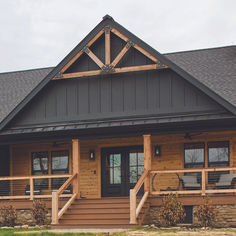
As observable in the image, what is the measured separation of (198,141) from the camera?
1966cm

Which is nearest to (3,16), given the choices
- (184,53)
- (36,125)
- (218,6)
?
(218,6)

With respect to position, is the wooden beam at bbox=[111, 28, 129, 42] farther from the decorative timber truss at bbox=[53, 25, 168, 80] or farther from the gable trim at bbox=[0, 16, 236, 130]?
the gable trim at bbox=[0, 16, 236, 130]

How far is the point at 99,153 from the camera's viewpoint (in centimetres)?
2089

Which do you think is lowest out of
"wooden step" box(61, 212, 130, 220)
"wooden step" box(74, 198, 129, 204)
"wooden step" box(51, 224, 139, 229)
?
"wooden step" box(51, 224, 139, 229)

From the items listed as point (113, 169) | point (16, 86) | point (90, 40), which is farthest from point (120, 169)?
point (16, 86)

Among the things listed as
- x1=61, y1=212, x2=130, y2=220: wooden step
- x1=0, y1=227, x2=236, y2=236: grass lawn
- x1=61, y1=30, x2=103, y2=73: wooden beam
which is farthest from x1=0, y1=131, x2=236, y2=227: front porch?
x1=61, y1=30, x2=103, y2=73: wooden beam

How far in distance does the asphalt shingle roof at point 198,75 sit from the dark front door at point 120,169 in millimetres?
3760

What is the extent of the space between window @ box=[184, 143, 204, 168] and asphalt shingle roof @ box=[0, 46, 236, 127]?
215 cm

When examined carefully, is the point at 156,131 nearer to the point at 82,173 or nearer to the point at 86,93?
the point at 86,93

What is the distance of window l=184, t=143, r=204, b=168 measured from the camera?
1966cm

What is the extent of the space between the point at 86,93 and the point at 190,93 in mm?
3712

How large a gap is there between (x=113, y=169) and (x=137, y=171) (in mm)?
998

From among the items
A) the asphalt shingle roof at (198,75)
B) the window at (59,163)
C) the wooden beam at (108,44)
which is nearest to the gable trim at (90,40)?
the wooden beam at (108,44)

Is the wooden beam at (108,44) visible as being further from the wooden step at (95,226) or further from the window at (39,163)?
the wooden step at (95,226)
